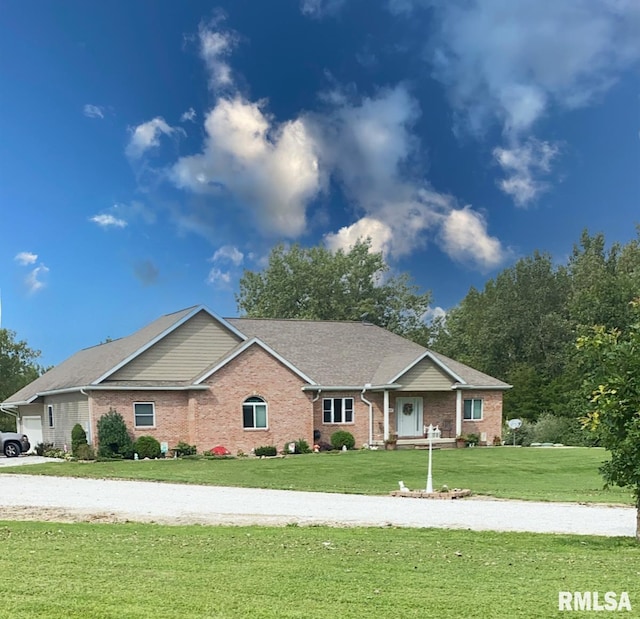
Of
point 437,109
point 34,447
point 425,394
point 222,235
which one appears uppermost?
point 437,109

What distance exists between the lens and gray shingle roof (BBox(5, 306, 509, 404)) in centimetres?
3241

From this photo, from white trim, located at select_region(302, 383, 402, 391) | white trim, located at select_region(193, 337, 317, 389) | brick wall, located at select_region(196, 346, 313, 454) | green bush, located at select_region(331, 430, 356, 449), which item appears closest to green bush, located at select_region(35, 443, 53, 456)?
brick wall, located at select_region(196, 346, 313, 454)

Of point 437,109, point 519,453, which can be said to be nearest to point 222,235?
point 437,109

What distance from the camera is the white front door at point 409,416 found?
1404 inches

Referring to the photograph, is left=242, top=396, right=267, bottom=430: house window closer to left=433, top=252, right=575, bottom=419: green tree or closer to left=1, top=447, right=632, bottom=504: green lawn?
left=1, top=447, right=632, bottom=504: green lawn

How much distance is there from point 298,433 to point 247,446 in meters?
2.43

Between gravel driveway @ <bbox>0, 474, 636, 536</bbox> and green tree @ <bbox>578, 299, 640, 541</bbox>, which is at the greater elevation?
green tree @ <bbox>578, 299, 640, 541</bbox>

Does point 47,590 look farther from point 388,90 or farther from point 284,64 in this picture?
point 388,90

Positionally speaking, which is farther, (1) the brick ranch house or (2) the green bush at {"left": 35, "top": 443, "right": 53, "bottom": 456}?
(2) the green bush at {"left": 35, "top": 443, "right": 53, "bottom": 456}

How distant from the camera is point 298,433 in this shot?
31.8 meters

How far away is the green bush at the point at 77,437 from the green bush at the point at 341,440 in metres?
11.1

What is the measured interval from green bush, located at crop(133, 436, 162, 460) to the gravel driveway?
11.1 metres

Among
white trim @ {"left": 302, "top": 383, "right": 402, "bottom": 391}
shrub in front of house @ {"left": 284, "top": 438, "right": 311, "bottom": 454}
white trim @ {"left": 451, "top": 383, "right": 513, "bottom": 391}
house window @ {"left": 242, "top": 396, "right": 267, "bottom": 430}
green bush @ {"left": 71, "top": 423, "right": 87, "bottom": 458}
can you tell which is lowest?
shrub in front of house @ {"left": 284, "top": 438, "right": 311, "bottom": 454}

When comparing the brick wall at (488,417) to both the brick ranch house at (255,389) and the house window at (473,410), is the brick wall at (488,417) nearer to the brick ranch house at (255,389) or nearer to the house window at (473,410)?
the brick ranch house at (255,389)
